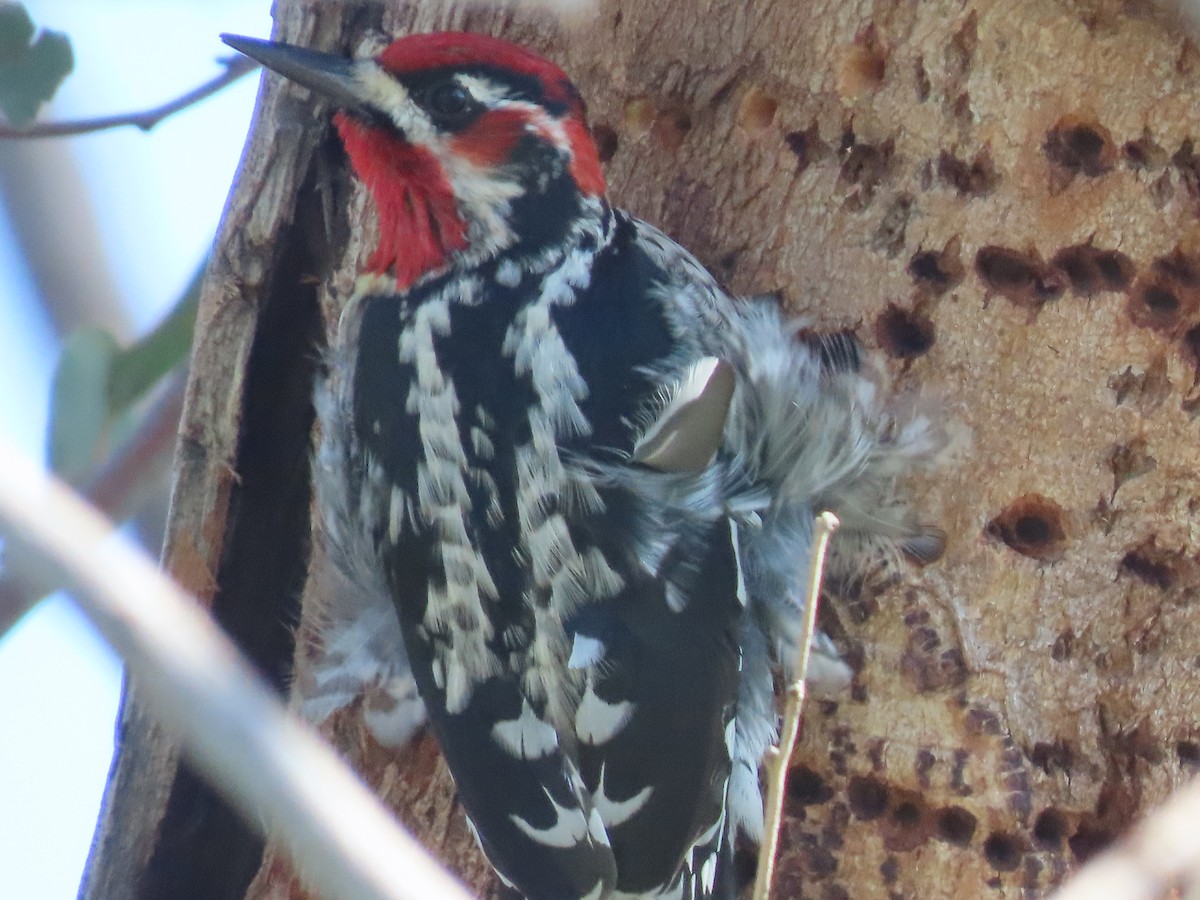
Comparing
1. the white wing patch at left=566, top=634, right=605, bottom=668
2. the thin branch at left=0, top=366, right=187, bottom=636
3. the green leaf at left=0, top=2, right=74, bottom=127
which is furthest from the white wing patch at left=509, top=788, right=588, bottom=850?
the green leaf at left=0, top=2, right=74, bottom=127

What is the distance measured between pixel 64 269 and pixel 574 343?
2305mm

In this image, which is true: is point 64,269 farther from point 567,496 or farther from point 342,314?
point 567,496

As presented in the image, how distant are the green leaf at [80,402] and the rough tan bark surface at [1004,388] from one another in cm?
124

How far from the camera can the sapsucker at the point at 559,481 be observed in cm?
197

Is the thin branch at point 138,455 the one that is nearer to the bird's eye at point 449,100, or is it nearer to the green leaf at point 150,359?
the green leaf at point 150,359

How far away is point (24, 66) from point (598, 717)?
4.88 ft

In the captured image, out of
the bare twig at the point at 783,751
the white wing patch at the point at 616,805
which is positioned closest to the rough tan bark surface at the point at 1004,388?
the white wing patch at the point at 616,805

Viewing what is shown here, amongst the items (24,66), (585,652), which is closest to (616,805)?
(585,652)

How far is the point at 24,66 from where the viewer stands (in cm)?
254

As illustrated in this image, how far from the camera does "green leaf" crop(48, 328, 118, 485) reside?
2.63 metres

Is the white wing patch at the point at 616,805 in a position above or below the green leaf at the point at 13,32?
below

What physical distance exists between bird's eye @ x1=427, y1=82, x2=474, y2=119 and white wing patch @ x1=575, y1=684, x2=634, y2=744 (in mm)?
912

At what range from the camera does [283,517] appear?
2371 millimetres

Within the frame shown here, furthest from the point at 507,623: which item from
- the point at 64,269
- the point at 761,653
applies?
the point at 64,269
